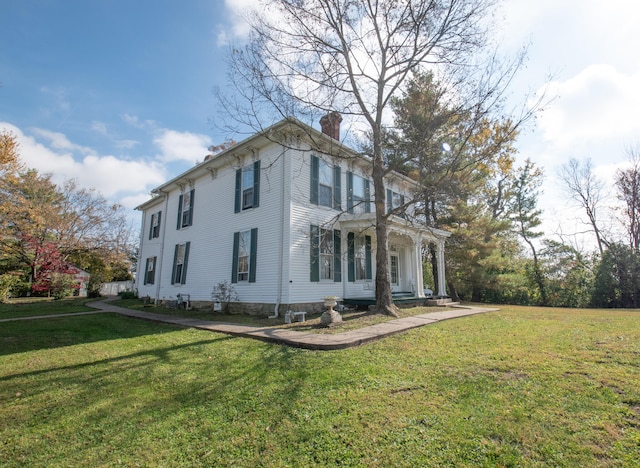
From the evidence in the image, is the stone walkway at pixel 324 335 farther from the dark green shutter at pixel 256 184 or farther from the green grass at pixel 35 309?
the green grass at pixel 35 309

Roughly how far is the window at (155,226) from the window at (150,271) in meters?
1.40

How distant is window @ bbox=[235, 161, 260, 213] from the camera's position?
11.7m

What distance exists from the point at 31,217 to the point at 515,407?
2898 cm

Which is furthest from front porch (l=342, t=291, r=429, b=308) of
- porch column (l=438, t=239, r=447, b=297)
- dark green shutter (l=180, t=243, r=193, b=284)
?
dark green shutter (l=180, t=243, r=193, b=284)

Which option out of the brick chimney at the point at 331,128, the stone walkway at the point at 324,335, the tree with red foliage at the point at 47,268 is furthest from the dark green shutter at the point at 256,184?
the tree with red foliage at the point at 47,268

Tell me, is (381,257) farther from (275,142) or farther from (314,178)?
(275,142)

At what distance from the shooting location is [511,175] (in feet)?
73.8

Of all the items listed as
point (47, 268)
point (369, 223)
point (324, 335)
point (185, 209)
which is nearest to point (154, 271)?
point (185, 209)

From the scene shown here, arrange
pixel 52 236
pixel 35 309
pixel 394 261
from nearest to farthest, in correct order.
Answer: pixel 35 309, pixel 394 261, pixel 52 236

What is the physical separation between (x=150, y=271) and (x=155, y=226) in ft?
8.67

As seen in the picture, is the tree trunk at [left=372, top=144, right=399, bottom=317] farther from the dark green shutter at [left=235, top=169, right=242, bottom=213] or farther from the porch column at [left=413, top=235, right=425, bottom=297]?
the dark green shutter at [left=235, top=169, right=242, bottom=213]

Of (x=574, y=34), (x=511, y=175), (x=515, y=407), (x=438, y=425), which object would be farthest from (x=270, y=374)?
(x=511, y=175)

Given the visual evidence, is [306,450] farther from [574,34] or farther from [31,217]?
[31,217]

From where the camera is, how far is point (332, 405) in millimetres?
3324
